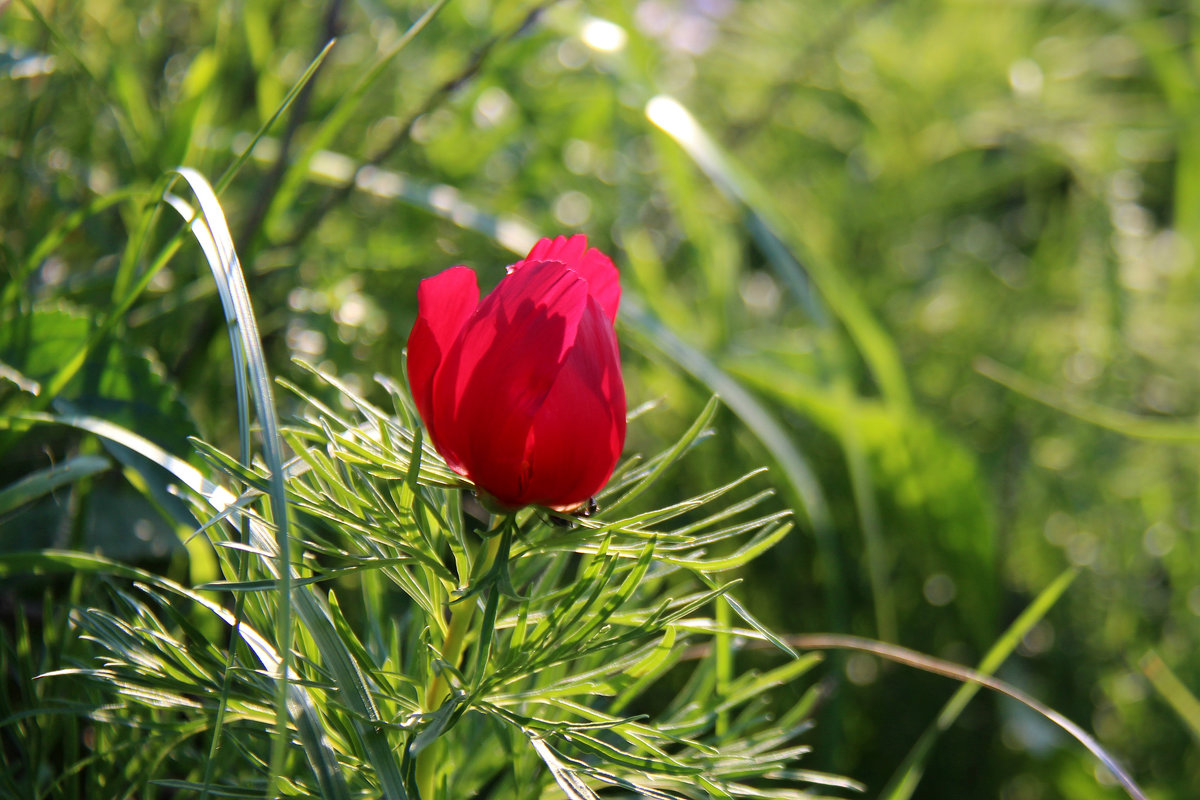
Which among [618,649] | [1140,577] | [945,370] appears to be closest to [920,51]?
[945,370]

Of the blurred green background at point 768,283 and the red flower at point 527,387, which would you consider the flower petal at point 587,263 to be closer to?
the red flower at point 527,387

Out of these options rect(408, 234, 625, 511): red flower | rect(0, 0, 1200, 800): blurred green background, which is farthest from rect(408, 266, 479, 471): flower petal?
rect(0, 0, 1200, 800): blurred green background

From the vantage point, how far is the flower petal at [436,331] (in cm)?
31

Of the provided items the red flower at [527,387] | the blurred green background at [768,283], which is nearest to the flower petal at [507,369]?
the red flower at [527,387]

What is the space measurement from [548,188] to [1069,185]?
1.02 meters

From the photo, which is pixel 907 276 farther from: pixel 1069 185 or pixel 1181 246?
pixel 1069 185

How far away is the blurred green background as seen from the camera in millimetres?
607

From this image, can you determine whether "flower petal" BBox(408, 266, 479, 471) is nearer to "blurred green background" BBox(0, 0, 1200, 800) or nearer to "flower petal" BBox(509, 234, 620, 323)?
"flower petal" BBox(509, 234, 620, 323)

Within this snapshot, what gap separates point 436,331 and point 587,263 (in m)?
0.06

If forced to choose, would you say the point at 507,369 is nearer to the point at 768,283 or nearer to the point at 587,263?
the point at 587,263

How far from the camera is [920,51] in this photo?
4.26ft

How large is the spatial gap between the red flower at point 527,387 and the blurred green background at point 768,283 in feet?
0.62

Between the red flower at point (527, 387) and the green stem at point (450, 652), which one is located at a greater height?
the red flower at point (527, 387)

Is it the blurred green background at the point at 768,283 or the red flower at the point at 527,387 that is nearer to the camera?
the red flower at the point at 527,387
